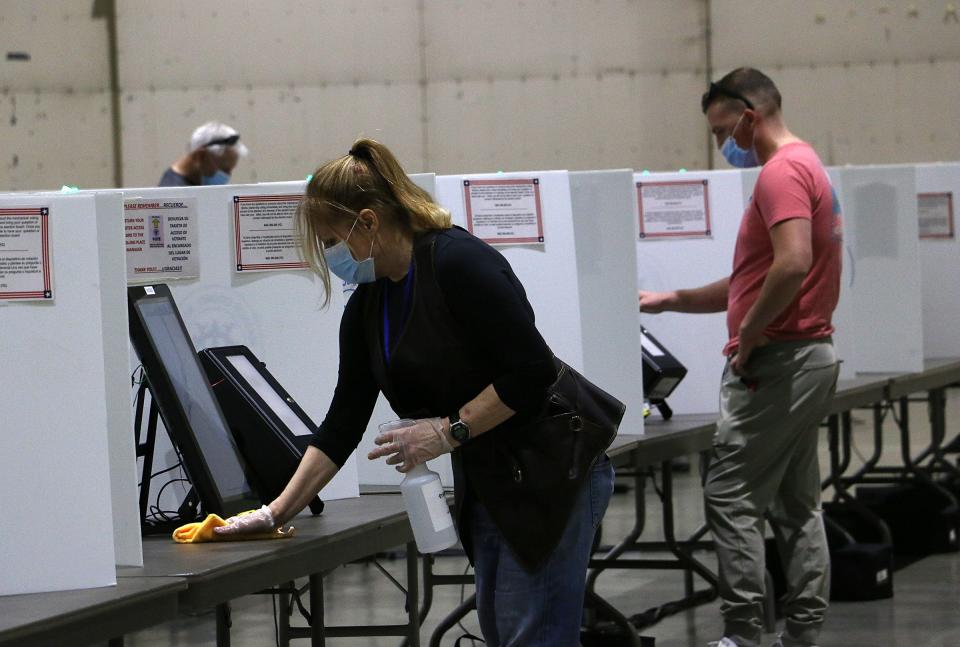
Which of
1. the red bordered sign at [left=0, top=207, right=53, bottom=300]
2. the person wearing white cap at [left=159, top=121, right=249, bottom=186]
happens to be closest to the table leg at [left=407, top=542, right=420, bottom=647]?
the red bordered sign at [left=0, top=207, right=53, bottom=300]

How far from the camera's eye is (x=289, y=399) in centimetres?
248

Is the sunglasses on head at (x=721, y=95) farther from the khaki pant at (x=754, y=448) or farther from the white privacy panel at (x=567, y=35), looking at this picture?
the white privacy panel at (x=567, y=35)

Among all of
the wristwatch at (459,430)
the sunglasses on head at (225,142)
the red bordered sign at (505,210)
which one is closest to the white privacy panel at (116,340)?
the wristwatch at (459,430)

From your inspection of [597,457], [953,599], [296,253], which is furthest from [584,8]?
[597,457]

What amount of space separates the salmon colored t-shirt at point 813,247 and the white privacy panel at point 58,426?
5.61 feet

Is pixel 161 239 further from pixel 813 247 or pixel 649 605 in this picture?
pixel 649 605

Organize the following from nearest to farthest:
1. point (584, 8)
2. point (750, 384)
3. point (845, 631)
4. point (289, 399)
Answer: point (289, 399) → point (750, 384) → point (845, 631) → point (584, 8)

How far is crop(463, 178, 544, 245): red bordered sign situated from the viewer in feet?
9.79

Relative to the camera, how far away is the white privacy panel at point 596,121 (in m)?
7.04

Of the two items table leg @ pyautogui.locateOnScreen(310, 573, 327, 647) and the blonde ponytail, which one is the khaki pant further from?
the blonde ponytail

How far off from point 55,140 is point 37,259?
5.45 metres

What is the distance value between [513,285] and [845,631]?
2611mm

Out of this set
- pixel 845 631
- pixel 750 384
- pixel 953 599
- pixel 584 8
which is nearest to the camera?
pixel 750 384

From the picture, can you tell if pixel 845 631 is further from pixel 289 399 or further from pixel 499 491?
pixel 499 491
